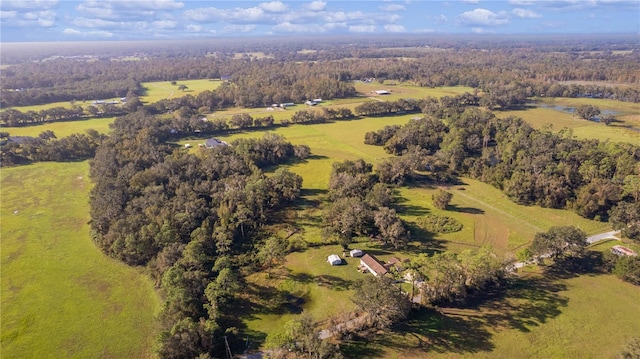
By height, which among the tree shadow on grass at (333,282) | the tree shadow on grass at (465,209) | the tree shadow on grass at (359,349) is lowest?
the tree shadow on grass at (359,349)

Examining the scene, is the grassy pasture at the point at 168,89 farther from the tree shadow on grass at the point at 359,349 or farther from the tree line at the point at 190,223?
the tree shadow on grass at the point at 359,349

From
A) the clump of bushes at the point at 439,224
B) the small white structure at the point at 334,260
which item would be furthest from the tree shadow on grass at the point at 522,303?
the small white structure at the point at 334,260

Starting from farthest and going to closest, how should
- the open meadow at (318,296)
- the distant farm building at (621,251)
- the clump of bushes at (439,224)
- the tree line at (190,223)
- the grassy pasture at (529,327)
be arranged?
the clump of bushes at (439,224) < the distant farm building at (621,251) < the tree line at (190,223) < the open meadow at (318,296) < the grassy pasture at (529,327)

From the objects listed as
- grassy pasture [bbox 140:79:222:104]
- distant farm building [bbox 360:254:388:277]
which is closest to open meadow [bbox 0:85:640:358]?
distant farm building [bbox 360:254:388:277]

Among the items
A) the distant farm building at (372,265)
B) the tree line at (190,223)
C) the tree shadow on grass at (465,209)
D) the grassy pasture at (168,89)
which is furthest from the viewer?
the grassy pasture at (168,89)

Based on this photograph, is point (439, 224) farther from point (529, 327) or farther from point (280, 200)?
point (280, 200)

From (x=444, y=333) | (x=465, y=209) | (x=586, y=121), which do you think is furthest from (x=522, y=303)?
(x=586, y=121)

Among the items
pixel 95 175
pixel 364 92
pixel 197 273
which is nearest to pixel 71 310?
pixel 197 273
